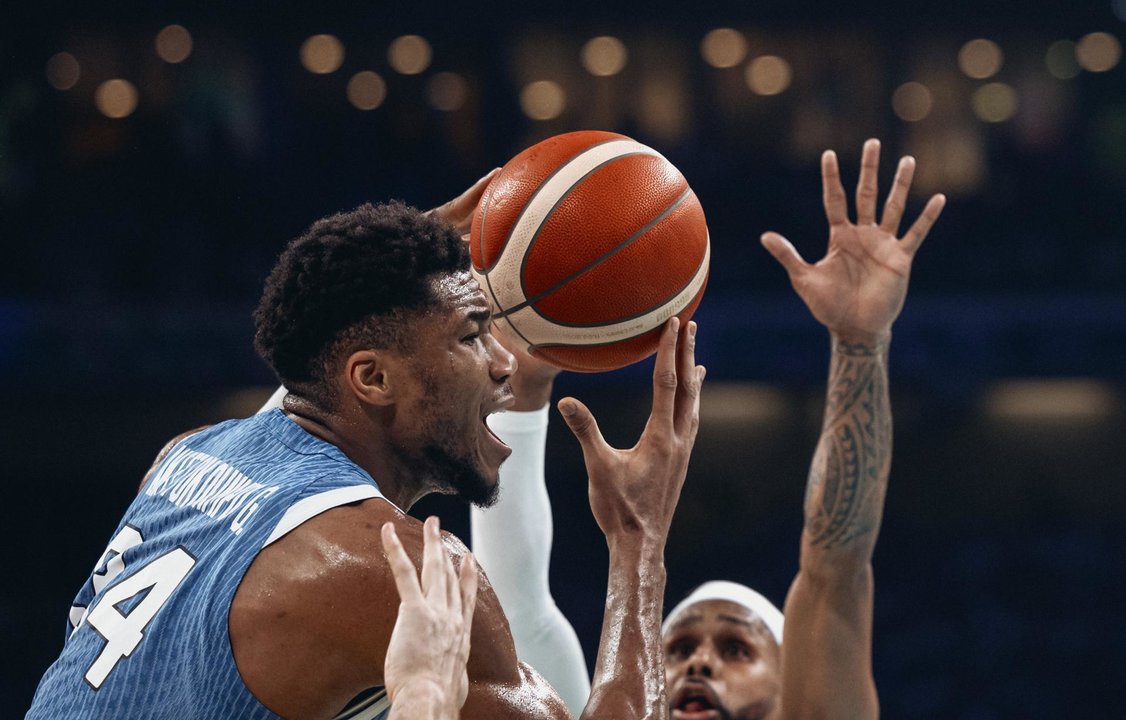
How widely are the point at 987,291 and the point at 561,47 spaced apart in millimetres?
4818

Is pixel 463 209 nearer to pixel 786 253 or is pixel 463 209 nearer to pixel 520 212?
pixel 520 212

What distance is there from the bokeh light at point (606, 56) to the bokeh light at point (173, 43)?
393 cm

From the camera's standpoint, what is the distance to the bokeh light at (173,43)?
1280 centimetres

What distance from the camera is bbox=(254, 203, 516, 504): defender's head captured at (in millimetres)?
2629

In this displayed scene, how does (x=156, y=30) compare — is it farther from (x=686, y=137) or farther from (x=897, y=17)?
(x=897, y=17)

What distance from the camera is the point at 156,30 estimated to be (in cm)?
1307

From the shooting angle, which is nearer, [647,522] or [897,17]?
[647,522]

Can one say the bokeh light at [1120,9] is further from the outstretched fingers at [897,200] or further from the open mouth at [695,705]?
the open mouth at [695,705]

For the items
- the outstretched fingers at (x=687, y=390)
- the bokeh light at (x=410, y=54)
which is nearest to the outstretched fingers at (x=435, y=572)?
the outstretched fingers at (x=687, y=390)

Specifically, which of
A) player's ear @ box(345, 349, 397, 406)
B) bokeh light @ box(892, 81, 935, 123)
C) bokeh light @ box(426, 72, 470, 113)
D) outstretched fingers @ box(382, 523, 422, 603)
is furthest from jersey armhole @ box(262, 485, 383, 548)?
bokeh light @ box(892, 81, 935, 123)

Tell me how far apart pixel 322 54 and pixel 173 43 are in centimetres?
146

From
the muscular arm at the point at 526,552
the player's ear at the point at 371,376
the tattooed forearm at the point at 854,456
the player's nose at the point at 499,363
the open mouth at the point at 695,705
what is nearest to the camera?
the player's ear at the point at 371,376

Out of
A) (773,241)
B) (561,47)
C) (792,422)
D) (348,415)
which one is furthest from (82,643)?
(561,47)

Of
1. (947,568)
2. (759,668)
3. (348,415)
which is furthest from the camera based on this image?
(947,568)
